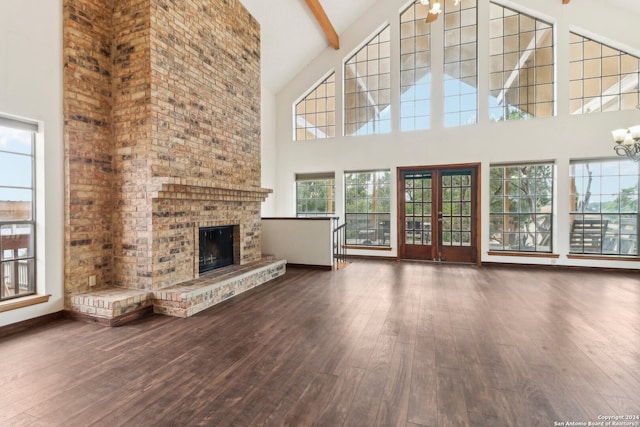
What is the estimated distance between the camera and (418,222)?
6.93m

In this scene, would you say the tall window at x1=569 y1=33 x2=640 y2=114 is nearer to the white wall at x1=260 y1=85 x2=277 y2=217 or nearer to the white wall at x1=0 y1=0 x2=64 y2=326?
the white wall at x1=260 y1=85 x2=277 y2=217

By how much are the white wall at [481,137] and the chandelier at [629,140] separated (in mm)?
458

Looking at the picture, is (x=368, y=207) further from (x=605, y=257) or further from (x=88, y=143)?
(x=88, y=143)

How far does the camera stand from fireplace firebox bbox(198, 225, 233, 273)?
4.44m

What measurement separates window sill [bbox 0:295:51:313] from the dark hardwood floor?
0.87 ft

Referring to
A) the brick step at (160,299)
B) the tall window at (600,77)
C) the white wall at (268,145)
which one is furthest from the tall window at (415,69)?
the brick step at (160,299)

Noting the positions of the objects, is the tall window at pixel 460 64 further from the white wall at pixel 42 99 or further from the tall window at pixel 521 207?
the white wall at pixel 42 99

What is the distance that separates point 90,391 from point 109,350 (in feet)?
2.14

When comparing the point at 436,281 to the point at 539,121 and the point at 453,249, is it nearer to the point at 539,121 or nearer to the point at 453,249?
the point at 453,249

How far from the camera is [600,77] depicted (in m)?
5.84

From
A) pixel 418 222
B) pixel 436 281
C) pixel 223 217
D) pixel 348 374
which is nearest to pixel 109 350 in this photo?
pixel 348 374

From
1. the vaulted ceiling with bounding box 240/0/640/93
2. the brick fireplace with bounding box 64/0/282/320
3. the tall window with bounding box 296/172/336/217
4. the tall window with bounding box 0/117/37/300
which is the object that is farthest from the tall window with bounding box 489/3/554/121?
the tall window with bounding box 0/117/37/300

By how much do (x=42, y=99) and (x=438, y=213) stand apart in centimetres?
677

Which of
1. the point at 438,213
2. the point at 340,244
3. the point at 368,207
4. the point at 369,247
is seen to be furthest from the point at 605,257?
the point at 340,244
